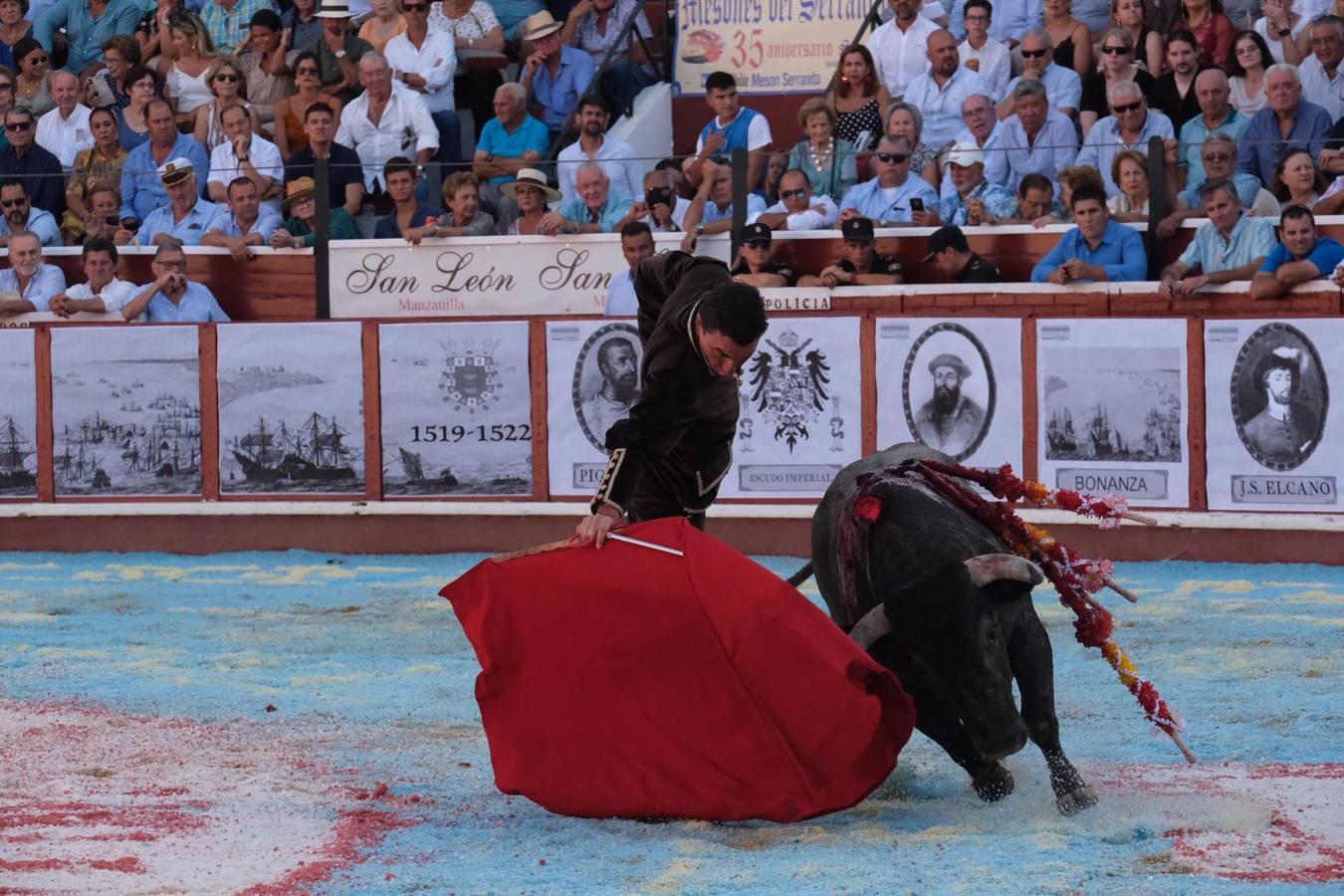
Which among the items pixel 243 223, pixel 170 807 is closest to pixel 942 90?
pixel 243 223

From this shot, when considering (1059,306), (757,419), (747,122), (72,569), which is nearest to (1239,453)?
(1059,306)

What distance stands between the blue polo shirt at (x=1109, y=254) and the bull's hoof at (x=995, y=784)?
5634 mm

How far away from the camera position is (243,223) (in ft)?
40.1

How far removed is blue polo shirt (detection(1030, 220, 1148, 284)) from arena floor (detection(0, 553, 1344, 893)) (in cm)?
188

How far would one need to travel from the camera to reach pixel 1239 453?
9.86m

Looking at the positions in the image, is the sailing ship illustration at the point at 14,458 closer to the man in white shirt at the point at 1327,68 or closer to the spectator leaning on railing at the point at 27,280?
the spectator leaning on railing at the point at 27,280

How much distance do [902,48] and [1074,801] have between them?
8062 millimetres

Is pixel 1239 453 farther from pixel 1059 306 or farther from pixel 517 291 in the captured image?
pixel 517 291

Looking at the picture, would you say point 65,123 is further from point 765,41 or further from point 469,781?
point 469,781

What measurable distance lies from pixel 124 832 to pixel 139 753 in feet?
3.75

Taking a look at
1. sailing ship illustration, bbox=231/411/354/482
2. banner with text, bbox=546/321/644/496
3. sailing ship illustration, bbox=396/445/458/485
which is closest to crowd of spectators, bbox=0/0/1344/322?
banner with text, bbox=546/321/644/496

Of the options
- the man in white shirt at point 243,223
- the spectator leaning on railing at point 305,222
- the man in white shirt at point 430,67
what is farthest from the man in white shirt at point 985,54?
the man in white shirt at point 243,223

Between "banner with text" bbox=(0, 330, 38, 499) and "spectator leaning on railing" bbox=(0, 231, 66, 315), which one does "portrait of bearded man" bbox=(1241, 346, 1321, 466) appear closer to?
"banner with text" bbox=(0, 330, 38, 499)

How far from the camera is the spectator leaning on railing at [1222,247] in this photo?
9.88 metres
